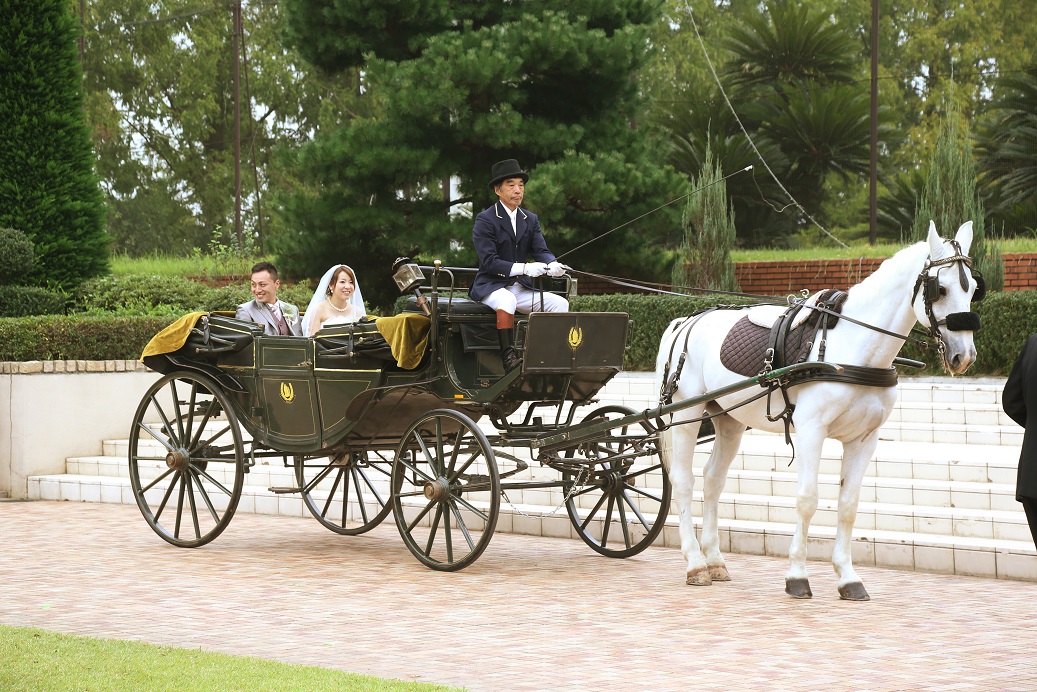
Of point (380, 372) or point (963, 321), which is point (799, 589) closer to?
point (963, 321)

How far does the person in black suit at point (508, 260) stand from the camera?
7.80 metres

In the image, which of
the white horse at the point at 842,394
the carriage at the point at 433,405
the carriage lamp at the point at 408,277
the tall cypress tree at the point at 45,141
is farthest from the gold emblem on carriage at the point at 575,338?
the tall cypress tree at the point at 45,141

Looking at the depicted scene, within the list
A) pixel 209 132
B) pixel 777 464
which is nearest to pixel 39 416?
pixel 777 464

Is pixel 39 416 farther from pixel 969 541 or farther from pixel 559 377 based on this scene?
pixel 969 541

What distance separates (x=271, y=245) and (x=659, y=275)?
5.49m

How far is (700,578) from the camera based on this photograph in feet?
23.9

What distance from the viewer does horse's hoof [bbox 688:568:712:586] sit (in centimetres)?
728

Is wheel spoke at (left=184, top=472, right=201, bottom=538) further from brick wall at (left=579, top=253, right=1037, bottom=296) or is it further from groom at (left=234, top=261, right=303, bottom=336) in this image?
brick wall at (left=579, top=253, right=1037, bottom=296)

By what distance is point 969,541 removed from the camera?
760 centimetres

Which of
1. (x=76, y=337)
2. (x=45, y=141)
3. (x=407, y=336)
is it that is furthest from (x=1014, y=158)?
(x=407, y=336)

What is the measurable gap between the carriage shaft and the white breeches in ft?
2.52

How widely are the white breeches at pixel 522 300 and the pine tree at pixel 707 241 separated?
9394mm

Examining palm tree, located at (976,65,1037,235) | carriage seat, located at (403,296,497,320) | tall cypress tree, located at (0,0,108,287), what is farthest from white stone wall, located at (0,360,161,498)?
palm tree, located at (976,65,1037,235)

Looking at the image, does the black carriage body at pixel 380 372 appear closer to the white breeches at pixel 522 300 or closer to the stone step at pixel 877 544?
the white breeches at pixel 522 300
